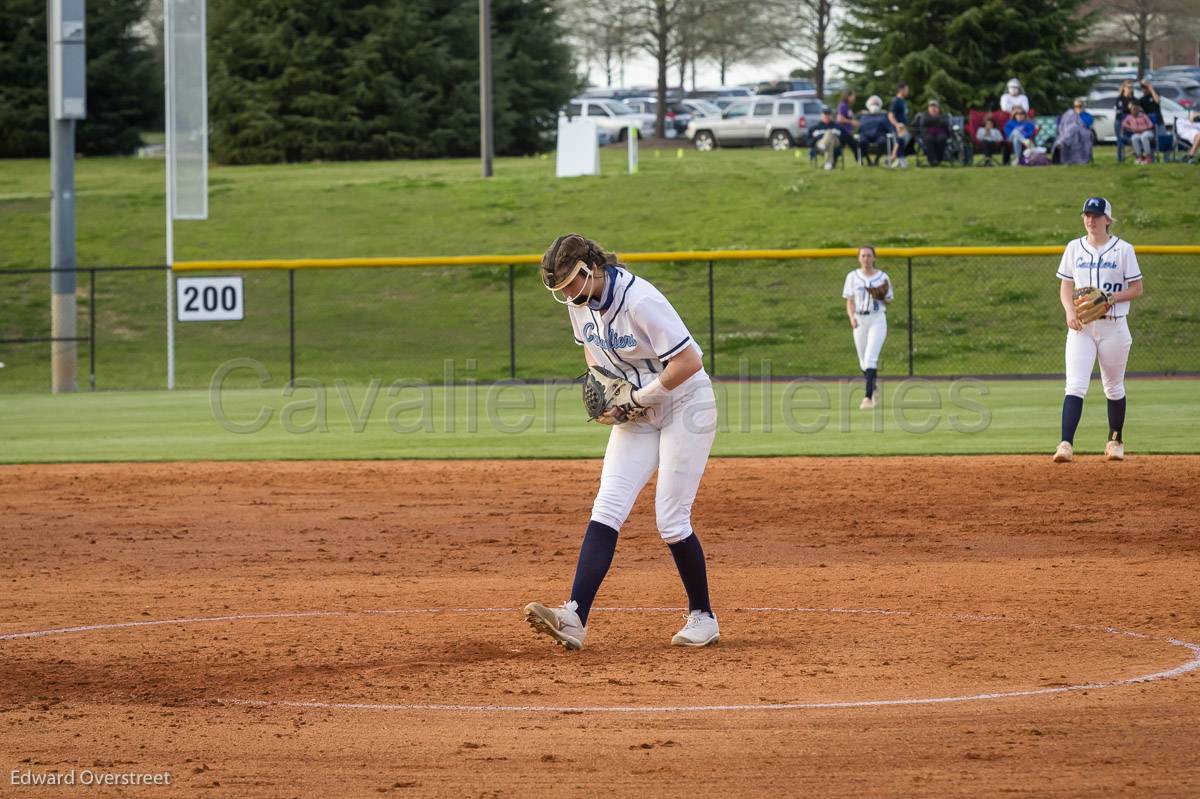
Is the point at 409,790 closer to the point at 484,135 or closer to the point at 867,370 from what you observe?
the point at 867,370

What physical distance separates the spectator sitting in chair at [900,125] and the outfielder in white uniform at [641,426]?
91.5 feet

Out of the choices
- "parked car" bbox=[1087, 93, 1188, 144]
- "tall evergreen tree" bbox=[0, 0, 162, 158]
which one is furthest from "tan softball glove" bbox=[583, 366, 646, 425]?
"tall evergreen tree" bbox=[0, 0, 162, 158]

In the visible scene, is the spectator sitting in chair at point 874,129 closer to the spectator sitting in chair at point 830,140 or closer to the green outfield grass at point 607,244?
the spectator sitting in chair at point 830,140

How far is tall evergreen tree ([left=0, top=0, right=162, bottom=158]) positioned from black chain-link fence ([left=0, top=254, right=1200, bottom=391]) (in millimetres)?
17804

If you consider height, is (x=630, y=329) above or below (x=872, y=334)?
above

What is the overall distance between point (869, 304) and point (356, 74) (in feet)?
99.6

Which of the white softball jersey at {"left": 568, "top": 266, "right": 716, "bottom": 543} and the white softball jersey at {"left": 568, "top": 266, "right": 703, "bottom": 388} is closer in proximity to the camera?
the white softball jersey at {"left": 568, "top": 266, "right": 703, "bottom": 388}

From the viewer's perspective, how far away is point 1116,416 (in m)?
13.0

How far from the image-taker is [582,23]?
5434 cm

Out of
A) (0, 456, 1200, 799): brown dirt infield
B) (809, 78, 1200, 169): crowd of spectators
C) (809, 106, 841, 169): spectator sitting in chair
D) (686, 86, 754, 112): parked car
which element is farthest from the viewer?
(686, 86, 754, 112): parked car

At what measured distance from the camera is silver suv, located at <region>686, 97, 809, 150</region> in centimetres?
4706

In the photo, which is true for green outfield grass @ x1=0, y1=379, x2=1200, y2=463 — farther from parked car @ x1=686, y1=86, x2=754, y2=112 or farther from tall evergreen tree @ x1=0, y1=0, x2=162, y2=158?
parked car @ x1=686, y1=86, x2=754, y2=112

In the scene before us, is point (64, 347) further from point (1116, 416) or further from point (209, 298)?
point (1116, 416)

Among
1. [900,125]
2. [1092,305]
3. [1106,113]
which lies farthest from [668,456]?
[1106,113]
